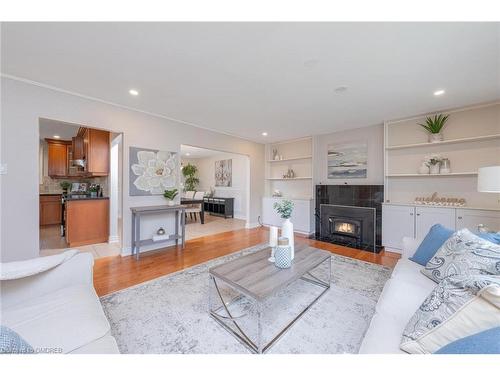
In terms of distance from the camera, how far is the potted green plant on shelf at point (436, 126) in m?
3.35

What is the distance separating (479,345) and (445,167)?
12.5 ft

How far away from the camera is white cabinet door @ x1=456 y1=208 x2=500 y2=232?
9.28 ft

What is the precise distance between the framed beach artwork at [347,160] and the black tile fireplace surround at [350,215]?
0.38 m

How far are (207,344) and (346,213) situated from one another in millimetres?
3643

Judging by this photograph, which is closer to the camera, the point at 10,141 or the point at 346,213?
the point at 10,141

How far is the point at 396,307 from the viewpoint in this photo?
1.31 m

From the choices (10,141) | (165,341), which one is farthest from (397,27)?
(10,141)

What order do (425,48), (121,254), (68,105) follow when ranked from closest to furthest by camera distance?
(425,48) < (68,105) < (121,254)

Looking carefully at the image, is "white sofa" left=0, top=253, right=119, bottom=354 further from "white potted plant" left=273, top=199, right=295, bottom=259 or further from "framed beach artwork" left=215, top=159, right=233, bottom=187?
"framed beach artwork" left=215, top=159, right=233, bottom=187

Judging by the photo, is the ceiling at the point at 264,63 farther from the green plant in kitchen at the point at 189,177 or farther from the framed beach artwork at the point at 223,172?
the green plant in kitchen at the point at 189,177

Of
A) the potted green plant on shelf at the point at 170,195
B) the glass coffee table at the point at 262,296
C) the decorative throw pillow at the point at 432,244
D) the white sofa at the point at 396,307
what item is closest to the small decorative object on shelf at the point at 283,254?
the glass coffee table at the point at 262,296

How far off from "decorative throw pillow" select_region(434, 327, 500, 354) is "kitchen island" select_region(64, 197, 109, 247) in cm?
492
